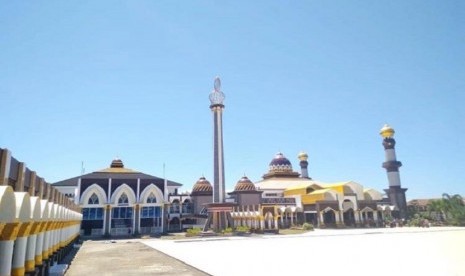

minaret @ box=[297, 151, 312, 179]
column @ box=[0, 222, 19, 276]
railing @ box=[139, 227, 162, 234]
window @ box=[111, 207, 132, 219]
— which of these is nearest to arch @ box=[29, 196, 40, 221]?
column @ box=[0, 222, 19, 276]

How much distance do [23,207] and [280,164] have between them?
78.3 meters

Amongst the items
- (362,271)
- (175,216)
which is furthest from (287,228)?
(362,271)

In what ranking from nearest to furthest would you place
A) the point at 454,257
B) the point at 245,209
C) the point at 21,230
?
1. the point at 21,230
2. the point at 454,257
3. the point at 245,209

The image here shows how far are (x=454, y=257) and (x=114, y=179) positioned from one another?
152ft

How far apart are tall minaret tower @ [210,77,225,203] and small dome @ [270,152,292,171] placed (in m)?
32.0

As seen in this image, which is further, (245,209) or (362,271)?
(245,209)

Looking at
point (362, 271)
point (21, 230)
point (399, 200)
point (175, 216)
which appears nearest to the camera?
point (21, 230)

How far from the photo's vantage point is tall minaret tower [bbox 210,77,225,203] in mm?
53719

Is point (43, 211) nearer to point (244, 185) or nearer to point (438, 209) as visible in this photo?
point (244, 185)

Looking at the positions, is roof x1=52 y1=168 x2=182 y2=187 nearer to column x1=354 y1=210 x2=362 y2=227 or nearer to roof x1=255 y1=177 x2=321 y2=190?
roof x1=255 y1=177 x2=321 y2=190

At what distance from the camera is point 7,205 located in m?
6.43

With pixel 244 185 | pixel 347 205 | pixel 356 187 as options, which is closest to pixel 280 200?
pixel 244 185

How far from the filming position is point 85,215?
49719mm

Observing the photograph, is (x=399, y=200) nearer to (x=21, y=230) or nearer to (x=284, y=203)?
(x=284, y=203)
